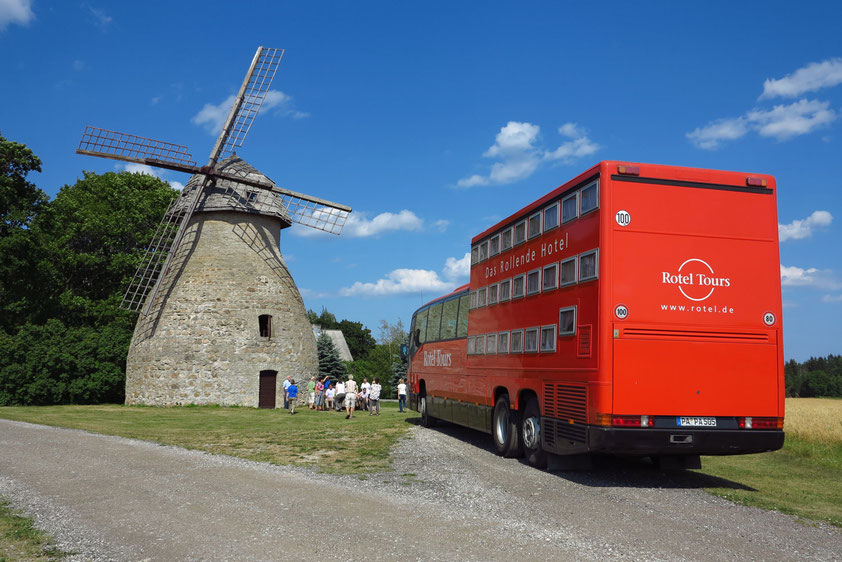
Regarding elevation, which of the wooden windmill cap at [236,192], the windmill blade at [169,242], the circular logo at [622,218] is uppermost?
the wooden windmill cap at [236,192]

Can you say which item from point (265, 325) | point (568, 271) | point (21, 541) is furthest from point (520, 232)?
point (265, 325)

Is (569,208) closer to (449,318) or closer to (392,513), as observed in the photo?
(392,513)

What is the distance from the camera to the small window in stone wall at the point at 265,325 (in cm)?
3241

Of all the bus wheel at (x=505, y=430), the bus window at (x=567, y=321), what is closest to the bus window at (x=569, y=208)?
the bus window at (x=567, y=321)

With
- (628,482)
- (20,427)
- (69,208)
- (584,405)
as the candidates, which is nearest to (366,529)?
(584,405)

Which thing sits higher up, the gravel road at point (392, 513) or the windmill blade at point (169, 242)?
the windmill blade at point (169, 242)

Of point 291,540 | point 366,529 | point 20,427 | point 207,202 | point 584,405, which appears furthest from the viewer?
point 207,202

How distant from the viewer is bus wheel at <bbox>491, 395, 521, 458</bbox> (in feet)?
43.8

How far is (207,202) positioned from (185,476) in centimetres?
2334

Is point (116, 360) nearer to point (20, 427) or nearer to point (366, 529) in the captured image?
point (20, 427)

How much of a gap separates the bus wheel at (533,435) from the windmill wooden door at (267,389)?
21.3m

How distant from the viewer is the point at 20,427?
60.2ft

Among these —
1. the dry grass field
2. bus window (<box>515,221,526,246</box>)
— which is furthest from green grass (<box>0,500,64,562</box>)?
the dry grass field

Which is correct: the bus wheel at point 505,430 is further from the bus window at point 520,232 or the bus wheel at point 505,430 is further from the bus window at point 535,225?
the bus window at point 535,225
